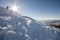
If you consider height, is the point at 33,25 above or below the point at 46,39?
above

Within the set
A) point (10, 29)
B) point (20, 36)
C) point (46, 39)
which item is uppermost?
point (10, 29)

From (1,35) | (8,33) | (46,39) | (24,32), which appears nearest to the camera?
(1,35)

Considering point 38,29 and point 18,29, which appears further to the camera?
point 38,29

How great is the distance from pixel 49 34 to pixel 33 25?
10.5 feet

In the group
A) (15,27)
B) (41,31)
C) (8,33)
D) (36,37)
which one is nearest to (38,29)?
(41,31)

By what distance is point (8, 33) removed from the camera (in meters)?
12.5

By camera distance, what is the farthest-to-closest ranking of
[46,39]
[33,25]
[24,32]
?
1. [33,25]
2. [46,39]
3. [24,32]

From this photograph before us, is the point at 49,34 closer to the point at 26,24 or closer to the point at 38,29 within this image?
the point at 38,29

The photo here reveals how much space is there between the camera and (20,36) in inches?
511

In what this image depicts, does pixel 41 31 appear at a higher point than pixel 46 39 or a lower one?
higher

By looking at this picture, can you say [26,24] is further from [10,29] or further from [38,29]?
[10,29]

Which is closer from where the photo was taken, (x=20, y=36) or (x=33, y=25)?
(x=20, y=36)

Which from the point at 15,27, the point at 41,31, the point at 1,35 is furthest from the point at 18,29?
the point at 41,31

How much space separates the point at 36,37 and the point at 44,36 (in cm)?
200
